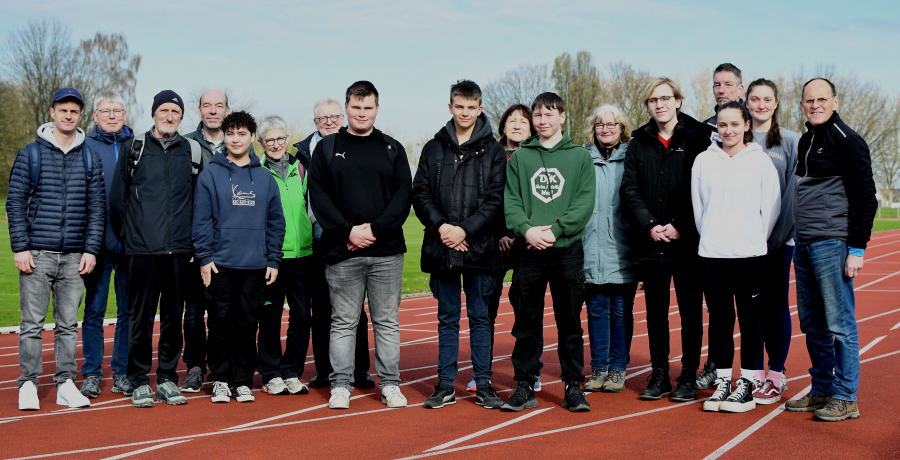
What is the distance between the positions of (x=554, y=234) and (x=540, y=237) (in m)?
0.11

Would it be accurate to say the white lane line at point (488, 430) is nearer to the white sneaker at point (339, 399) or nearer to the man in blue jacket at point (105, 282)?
the white sneaker at point (339, 399)

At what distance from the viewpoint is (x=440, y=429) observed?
4793 mm

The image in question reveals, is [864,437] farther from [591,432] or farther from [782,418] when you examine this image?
[591,432]

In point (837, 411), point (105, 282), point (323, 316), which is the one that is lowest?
point (837, 411)

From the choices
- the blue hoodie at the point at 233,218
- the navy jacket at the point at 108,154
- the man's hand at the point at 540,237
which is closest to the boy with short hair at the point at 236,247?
the blue hoodie at the point at 233,218

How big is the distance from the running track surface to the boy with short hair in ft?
1.16

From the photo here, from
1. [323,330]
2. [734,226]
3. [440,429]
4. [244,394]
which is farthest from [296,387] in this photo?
[734,226]

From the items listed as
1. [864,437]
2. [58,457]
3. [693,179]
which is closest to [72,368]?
[58,457]

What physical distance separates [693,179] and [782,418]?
5.53ft

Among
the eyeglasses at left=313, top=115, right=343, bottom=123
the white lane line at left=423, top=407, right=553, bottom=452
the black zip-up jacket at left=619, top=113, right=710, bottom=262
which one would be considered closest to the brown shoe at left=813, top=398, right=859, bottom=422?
the black zip-up jacket at left=619, top=113, right=710, bottom=262

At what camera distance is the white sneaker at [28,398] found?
539 centimetres

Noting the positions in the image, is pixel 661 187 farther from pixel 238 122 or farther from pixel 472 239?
pixel 238 122

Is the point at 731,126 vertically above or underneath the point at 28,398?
above

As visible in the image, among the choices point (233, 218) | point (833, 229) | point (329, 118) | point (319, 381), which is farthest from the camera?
point (329, 118)
